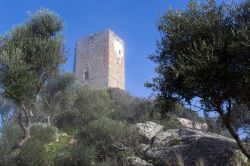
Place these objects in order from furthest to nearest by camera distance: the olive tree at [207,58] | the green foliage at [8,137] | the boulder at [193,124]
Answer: the boulder at [193,124] < the green foliage at [8,137] < the olive tree at [207,58]

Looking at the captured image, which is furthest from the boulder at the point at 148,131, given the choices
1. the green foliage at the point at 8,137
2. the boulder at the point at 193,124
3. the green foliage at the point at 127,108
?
the green foliage at the point at 8,137

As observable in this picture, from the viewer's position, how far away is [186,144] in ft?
59.4

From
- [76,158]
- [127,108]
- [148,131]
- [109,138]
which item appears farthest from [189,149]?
[127,108]

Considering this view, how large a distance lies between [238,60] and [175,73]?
195 centimetres

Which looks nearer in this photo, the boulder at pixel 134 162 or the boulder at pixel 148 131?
the boulder at pixel 134 162

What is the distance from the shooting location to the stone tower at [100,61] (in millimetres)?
51938

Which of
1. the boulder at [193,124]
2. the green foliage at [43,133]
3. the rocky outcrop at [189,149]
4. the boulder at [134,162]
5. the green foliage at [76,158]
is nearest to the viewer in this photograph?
the rocky outcrop at [189,149]

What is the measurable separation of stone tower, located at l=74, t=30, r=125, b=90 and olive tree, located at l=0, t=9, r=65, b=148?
115 feet

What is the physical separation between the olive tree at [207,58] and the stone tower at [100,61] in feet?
126

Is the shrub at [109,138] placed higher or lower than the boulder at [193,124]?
lower

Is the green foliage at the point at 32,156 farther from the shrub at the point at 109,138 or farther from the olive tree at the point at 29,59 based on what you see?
the shrub at the point at 109,138

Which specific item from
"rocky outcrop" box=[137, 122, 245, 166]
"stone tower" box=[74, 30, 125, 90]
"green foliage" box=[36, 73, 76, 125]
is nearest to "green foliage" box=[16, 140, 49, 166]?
"rocky outcrop" box=[137, 122, 245, 166]

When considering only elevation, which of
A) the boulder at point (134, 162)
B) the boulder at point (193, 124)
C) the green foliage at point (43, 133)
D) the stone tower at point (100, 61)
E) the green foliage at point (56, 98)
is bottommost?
the boulder at point (134, 162)

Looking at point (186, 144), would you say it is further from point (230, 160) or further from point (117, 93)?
point (117, 93)
